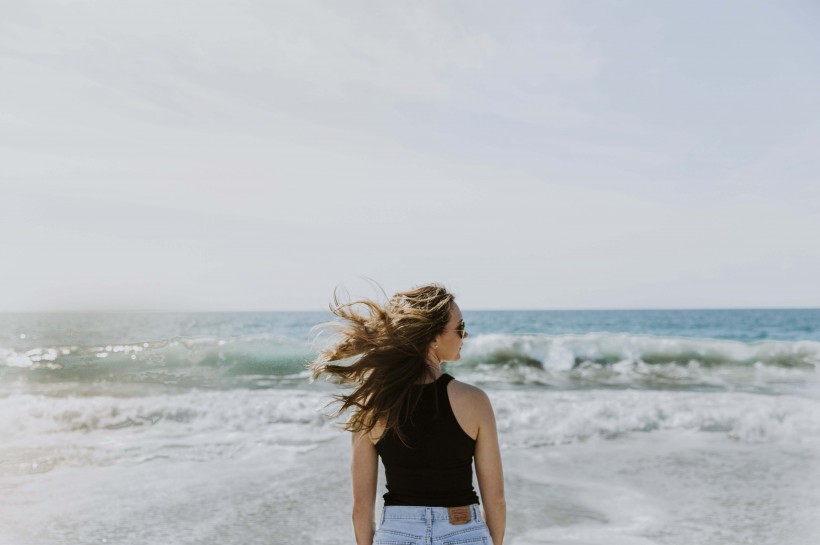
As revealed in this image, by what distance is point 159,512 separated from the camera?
645 cm

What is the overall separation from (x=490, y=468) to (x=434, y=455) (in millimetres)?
253

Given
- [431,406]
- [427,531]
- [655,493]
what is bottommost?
[655,493]

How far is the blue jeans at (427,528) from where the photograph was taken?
256cm

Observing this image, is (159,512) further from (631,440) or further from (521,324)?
(521,324)

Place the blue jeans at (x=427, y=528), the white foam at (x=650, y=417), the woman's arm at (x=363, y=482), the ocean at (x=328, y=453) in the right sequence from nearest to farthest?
the blue jeans at (x=427, y=528) → the woman's arm at (x=363, y=482) → the ocean at (x=328, y=453) → the white foam at (x=650, y=417)

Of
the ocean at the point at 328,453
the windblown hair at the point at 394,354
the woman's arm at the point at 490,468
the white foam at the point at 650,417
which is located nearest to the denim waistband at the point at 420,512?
the woman's arm at the point at 490,468

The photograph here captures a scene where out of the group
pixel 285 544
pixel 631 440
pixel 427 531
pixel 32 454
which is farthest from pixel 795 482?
pixel 32 454

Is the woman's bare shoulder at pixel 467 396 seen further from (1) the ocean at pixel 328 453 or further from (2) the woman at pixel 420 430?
(1) the ocean at pixel 328 453

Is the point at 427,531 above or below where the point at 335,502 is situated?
above

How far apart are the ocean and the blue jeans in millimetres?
1300

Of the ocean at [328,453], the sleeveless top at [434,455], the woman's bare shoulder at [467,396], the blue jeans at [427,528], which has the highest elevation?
the woman's bare shoulder at [467,396]

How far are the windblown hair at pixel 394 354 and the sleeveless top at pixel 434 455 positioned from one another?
52mm

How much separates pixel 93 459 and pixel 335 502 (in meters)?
3.37

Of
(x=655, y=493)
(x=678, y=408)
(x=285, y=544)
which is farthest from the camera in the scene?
(x=678, y=408)
